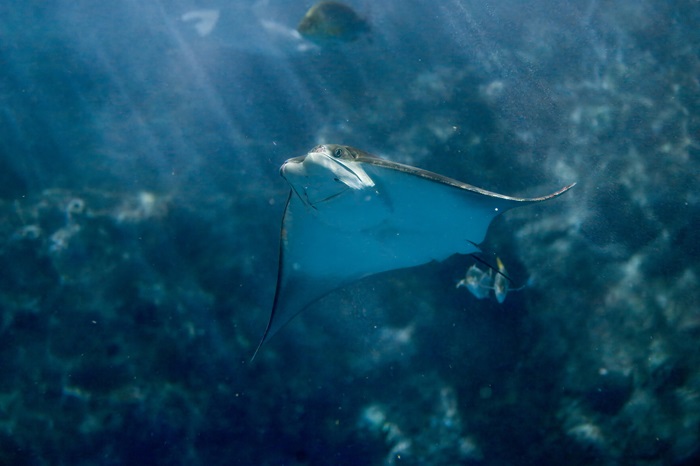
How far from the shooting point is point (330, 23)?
510cm

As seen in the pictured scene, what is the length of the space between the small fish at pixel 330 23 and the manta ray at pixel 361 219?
8.99ft

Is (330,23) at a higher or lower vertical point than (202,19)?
higher

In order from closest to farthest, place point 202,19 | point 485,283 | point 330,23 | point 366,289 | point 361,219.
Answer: point 361,219 → point 485,283 → point 330,23 → point 366,289 → point 202,19

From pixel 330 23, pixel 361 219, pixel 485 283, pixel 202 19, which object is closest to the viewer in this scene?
pixel 361 219

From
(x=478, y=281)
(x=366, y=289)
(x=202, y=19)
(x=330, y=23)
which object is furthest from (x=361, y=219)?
(x=202, y=19)

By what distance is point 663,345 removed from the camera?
16.7 ft

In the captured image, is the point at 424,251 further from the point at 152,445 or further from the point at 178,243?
the point at 152,445

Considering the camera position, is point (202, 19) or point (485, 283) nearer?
point (485, 283)

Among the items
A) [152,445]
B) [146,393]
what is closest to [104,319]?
[146,393]

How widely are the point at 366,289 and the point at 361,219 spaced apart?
6.83 ft

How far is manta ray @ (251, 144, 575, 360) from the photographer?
9.36 ft

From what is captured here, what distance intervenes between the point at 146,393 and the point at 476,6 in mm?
8748

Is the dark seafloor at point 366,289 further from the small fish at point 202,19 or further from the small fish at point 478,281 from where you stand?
the small fish at point 202,19

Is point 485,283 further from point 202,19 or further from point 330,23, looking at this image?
point 202,19
